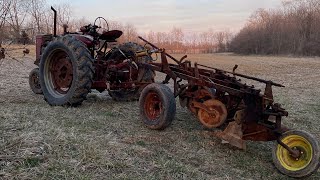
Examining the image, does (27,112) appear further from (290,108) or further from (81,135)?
(290,108)

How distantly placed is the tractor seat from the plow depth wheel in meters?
2.70

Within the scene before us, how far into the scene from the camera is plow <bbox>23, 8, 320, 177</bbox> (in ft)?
14.4

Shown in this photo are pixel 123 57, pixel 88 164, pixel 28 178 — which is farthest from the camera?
pixel 123 57

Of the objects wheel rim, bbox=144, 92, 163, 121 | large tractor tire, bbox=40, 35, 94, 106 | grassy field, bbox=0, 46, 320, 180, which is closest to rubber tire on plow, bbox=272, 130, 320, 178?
grassy field, bbox=0, 46, 320, 180

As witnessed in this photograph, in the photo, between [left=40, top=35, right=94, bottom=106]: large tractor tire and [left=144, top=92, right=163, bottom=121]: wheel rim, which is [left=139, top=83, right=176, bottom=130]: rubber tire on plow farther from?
[left=40, top=35, right=94, bottom=106]: large tractor tire

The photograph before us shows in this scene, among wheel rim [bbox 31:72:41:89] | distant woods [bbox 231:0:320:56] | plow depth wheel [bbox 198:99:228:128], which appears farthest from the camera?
distant woods [bbox 231:0:320:56]

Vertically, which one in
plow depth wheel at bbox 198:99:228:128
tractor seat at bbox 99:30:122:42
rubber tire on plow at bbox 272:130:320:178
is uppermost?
tractor seat at bbox 99:30:122:42

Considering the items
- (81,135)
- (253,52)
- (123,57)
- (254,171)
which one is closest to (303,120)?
(254,171)

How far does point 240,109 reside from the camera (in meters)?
5.00

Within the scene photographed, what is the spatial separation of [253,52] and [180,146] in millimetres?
58985

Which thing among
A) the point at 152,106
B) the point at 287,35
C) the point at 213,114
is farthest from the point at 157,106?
the point at 287,35

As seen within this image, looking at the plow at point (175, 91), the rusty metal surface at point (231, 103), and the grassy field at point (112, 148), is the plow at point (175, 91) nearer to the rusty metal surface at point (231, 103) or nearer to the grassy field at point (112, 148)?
the rusty metal surface at point (231, 103)

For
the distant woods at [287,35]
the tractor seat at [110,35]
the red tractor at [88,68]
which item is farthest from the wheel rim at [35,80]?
the distant woods at [287,35]

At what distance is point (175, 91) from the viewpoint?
5809mm
